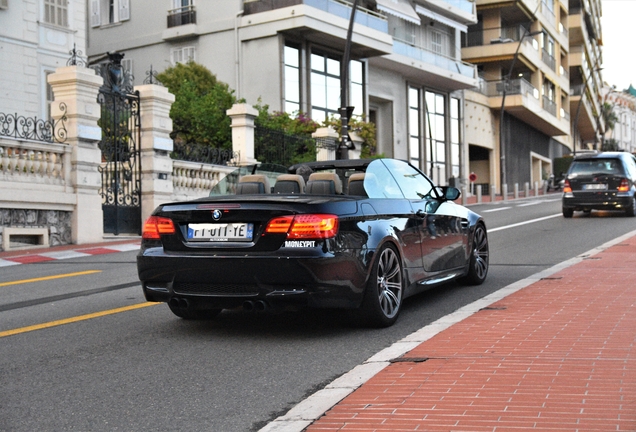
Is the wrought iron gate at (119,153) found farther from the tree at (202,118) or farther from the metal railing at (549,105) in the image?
the metal railing at (549,105)

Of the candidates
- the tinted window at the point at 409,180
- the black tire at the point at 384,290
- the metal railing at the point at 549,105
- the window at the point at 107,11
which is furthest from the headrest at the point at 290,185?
the metal railing at the point at 549,105

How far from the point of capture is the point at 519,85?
177 ft

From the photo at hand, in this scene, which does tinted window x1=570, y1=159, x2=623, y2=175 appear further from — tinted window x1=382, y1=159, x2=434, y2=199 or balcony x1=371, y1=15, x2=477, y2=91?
balcony x1=371, y1=15, x2=477, y2=91

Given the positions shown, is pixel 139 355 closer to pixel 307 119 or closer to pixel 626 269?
pixel 626 269

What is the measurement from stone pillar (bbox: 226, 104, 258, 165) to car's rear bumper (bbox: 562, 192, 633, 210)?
29.1 ft

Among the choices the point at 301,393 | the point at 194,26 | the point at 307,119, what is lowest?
the point at 301,393

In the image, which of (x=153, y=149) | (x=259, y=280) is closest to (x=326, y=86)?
(x=153, y=149)

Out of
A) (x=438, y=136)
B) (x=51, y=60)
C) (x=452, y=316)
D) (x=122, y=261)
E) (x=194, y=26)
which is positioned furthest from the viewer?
(x=438, y=136)

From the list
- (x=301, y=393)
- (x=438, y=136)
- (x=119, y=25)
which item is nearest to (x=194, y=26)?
(x=119, y=25)

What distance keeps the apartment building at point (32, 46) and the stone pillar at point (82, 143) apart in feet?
27.1

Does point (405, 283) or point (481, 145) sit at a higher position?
point (481, 145)

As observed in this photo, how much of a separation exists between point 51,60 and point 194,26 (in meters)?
8.36

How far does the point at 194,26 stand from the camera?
34625mm

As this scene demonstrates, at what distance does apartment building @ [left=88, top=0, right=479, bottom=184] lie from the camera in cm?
3297
